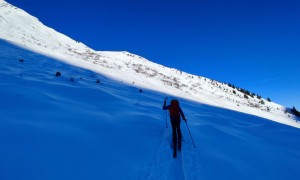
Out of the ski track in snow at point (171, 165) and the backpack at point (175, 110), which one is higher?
the backpack at point (175, 110)

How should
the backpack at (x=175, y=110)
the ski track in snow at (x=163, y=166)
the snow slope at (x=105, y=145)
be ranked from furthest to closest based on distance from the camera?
the backpack at (x=175, y=110), the ski track in snow at (x=163, y=166), the snow slope at (x=105, y=145)

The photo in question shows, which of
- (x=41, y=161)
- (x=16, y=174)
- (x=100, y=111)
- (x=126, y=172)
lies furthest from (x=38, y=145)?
(x=100, y=111)

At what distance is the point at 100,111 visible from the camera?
356 inches

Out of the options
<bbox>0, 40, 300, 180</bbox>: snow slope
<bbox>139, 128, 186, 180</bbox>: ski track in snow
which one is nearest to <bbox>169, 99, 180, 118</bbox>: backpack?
<bbox>0, 40, 300, 180</bbox>: snow slope

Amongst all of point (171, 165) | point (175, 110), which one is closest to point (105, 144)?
point (171, 165)

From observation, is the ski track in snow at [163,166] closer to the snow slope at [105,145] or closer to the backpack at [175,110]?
the snow slope at [105,145]

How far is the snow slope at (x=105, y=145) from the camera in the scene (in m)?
4.86

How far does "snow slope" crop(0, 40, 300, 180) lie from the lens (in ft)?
15.9

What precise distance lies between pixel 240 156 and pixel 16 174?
6922mm

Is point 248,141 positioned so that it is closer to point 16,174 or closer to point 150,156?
point 150,156

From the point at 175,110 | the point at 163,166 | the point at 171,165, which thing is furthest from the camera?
the point at 175,110

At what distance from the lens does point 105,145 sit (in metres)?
6.19

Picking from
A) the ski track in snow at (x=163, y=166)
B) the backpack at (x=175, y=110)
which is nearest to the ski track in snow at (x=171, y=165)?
the ski track in snow at (x=163, y=166)

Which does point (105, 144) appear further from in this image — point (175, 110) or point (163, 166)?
point (175, 110)
